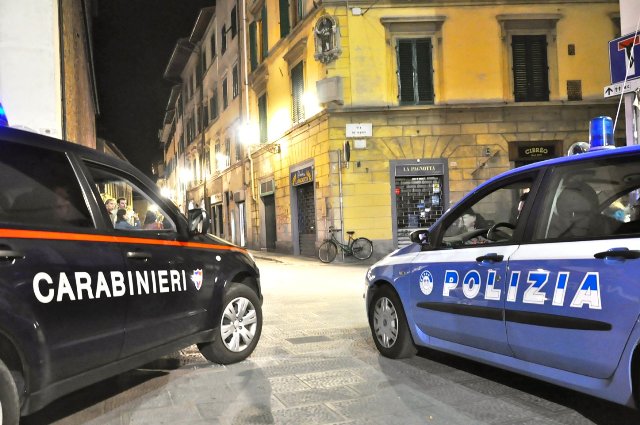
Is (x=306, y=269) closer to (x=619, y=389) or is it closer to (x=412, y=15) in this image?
(x=412, y=15)

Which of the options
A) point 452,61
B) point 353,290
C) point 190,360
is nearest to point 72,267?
point 190,360

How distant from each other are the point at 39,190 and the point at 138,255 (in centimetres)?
81

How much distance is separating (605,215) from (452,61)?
46.5 feet

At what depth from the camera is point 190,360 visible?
5246 millimetres

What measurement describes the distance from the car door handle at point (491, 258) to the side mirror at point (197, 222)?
2.21 metres

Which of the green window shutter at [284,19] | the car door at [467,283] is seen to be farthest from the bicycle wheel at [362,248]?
the car door at [467,283]

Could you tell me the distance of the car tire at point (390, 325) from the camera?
4.86 m

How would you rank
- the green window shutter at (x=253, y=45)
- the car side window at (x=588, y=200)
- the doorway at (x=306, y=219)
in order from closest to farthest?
the car side window at (x=588, y=200) < the doorway at (x=306, y=219) < the green window shutter at (x=253, y=45)

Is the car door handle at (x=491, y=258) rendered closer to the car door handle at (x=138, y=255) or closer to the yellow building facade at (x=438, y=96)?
the car door handle at (x=138, y=255)

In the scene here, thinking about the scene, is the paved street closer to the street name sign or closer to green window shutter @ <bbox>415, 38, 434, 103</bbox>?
the street name sign

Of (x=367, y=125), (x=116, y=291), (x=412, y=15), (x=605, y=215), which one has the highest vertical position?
(x=412, y=15)

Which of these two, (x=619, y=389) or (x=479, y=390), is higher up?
(x=619, y=389)

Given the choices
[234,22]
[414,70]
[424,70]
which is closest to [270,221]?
[414,70]

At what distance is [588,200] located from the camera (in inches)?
145
